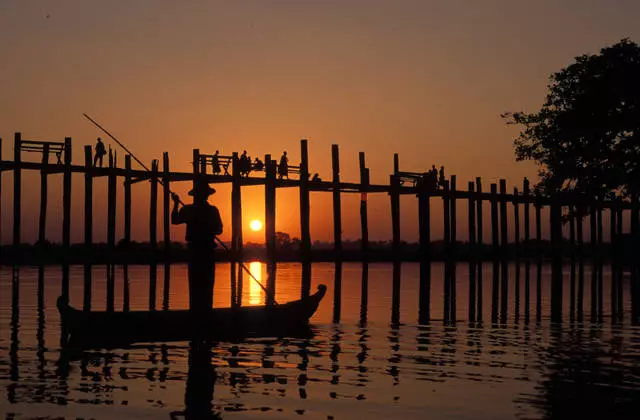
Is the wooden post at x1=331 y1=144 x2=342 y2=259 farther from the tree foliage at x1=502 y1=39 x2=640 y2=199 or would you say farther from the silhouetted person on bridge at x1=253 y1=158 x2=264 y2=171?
the tree foliage at x1=502 y1=39 x2=640 y2=199

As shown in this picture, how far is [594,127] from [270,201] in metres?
17.5

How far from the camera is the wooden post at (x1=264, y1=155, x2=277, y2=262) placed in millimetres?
35781

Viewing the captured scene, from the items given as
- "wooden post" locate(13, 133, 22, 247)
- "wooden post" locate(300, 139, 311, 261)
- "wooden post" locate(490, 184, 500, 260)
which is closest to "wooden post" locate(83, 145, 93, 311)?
"wooden post" locate(13, 133, 22, 247)

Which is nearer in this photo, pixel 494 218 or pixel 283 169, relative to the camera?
pixel 283 169

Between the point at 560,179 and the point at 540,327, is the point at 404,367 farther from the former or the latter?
the point at 560,179

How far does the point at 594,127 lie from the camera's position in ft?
148

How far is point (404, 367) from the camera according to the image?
13117 mm

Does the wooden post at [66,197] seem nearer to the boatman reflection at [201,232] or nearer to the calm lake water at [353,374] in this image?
the calm lake water at [353,374]

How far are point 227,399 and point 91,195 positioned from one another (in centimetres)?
2509

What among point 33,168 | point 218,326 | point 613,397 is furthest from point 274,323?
point 33,168

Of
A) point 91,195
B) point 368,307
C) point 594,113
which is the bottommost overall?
point 368,307

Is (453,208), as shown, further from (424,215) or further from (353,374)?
(353,374)

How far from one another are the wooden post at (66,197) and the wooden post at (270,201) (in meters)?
7.03

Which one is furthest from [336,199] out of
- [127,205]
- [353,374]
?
[353,374]
